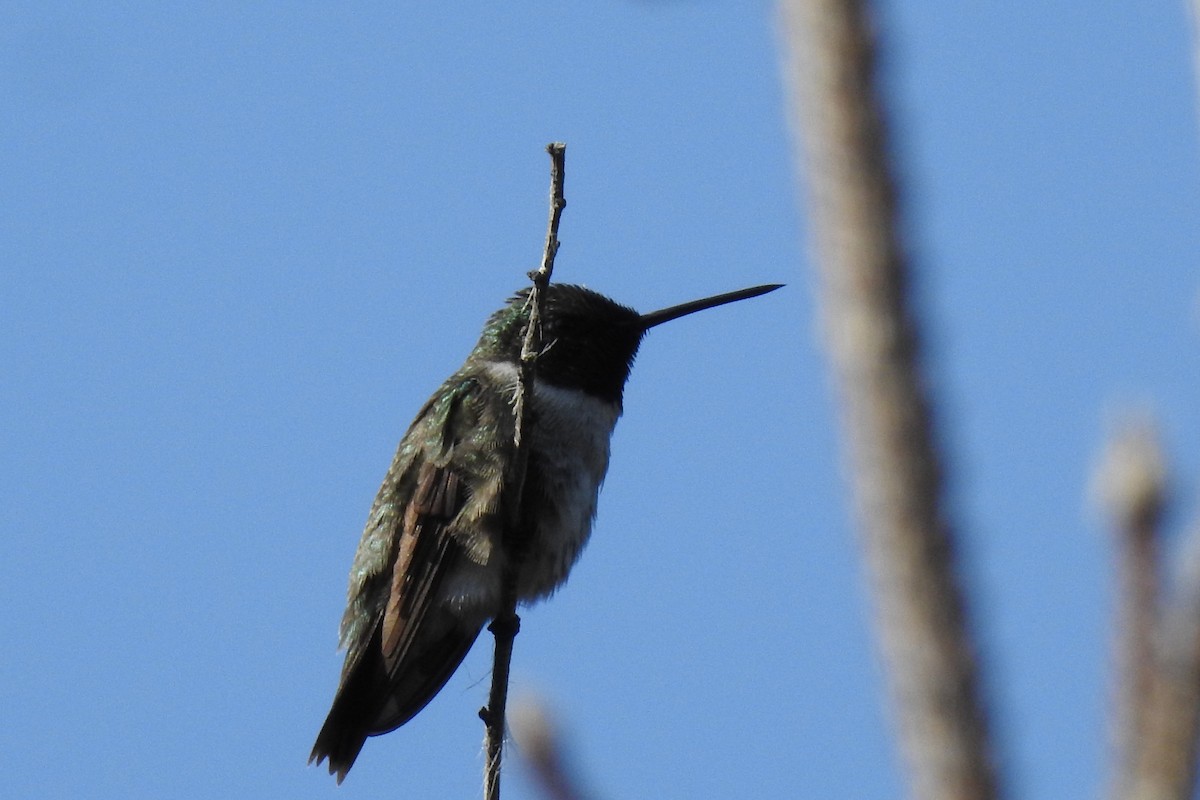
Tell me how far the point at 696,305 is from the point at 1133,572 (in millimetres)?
4662

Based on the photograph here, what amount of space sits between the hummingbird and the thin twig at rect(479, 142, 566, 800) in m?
0.06

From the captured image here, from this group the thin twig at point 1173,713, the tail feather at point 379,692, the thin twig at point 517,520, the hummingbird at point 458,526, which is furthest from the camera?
the tail feather at point 379,692

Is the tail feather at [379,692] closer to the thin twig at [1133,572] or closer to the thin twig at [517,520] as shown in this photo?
the thin twig at [517,520]

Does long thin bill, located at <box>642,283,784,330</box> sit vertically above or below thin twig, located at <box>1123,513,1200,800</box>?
above

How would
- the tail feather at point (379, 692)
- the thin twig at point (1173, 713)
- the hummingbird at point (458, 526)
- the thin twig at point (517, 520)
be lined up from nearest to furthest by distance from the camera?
1. the thin twig at point (1173, 713)
2. the thin twig at point (517, 520)
3. the hummingbird at point (458, 526)
4. the tail feather at point (379, 692)

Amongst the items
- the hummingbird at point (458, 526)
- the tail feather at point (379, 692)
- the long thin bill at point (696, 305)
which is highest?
the long thin bill at point (696, 305)

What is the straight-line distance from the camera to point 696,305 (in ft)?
17.9

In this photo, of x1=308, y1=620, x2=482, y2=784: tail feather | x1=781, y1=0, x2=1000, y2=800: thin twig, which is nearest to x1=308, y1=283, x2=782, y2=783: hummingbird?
x1=308, y1=620, x2=482, y2=784: tail feather

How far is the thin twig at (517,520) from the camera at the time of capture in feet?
9.93

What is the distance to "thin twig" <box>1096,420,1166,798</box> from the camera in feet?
2.45

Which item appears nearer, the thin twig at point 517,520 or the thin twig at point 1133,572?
the thin twig at point 1133,572

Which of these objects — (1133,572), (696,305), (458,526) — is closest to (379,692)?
(458,526)

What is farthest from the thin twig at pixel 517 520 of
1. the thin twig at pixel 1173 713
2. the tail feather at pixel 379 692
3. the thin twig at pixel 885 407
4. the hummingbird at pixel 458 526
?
the thin twig at pixel 1173 713

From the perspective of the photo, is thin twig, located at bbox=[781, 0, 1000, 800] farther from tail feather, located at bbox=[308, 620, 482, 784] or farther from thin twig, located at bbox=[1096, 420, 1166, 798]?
tail feather, located at bbox=[308, 620, 482, 784]
